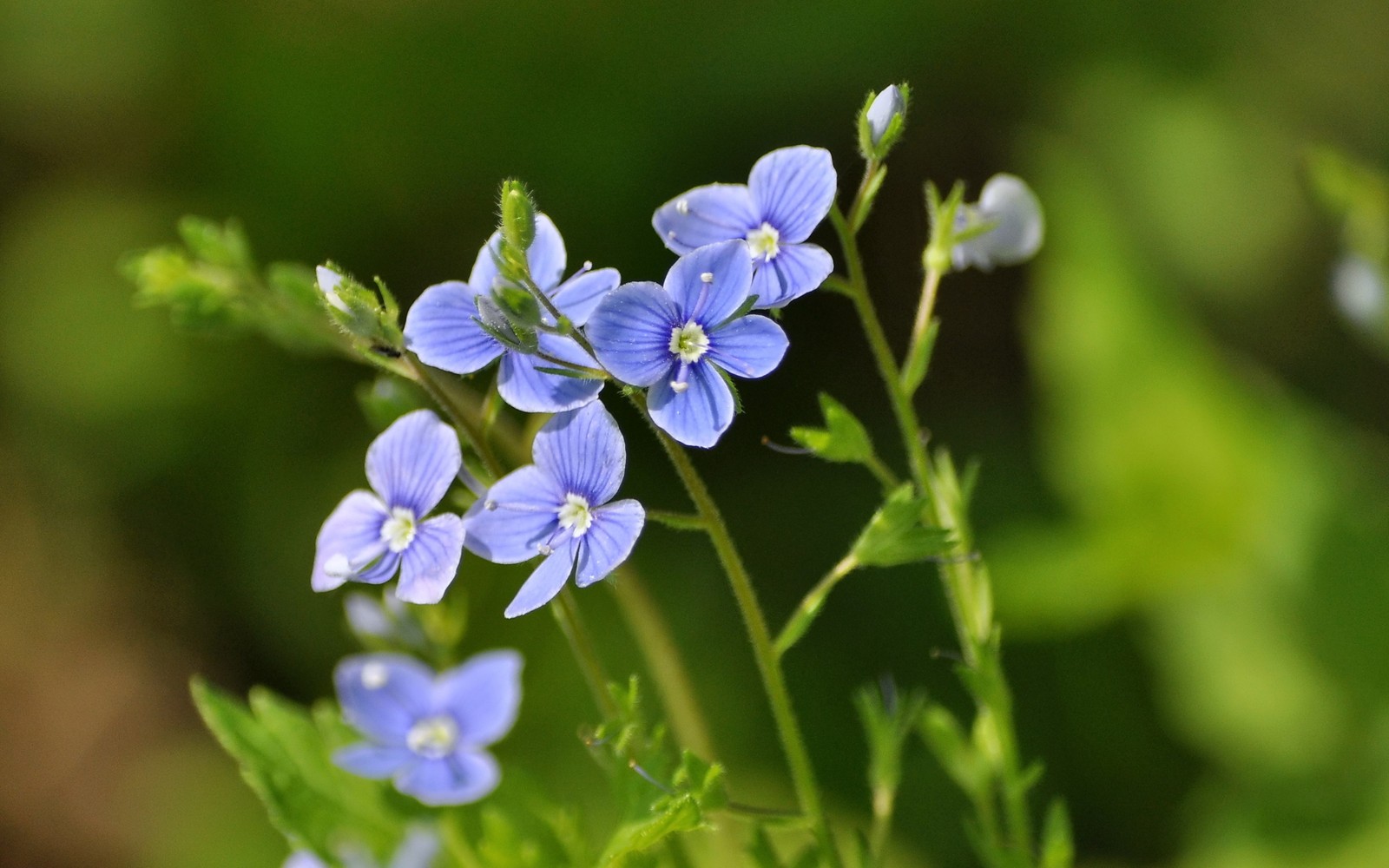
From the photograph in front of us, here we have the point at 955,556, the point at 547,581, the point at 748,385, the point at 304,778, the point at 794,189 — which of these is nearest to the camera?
the point at 547,581

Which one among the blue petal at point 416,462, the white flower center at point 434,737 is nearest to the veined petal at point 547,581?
the blue petal at point 416,462

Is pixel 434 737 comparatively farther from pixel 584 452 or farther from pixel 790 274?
pixel 790 274

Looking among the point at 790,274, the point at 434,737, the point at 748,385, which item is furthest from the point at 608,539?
the point at 748,385

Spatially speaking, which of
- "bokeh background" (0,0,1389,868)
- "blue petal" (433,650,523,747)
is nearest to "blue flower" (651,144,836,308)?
"blue petal" (433,650,523,747)

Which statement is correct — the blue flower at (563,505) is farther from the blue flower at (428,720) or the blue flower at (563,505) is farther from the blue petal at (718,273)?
the blue flower at (428,720)

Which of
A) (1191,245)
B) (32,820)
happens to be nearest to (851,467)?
(1191,245)

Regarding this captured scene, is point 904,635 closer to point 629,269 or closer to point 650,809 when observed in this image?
point 629,269

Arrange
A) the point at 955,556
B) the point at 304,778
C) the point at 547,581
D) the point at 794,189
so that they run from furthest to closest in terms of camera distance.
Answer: the point at 304,778
the point at 955,556
the point at 794,189
the point at 547,581
